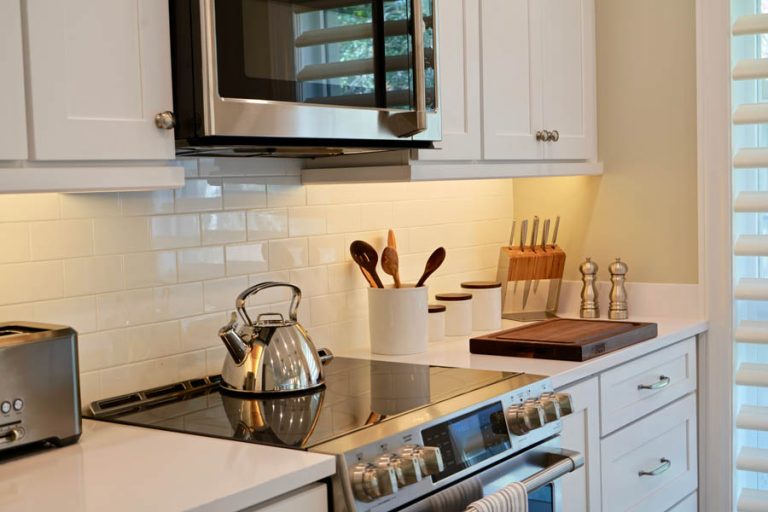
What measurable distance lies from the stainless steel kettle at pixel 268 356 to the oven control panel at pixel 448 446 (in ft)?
1.25

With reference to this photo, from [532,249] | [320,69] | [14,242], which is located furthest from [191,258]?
[532,249]

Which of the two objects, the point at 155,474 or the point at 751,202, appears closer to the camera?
the point at 155,474

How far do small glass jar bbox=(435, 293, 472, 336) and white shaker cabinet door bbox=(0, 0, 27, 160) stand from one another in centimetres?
156

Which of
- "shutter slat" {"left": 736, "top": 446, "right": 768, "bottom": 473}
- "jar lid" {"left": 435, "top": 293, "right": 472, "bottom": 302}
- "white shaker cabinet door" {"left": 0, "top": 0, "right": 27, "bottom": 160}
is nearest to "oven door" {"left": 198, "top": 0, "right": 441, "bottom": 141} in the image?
"white shaker cabinet door" {"left": 0, "top": 0, "right": 27, "bottom": 160}

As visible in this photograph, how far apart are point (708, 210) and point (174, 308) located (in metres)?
1.72

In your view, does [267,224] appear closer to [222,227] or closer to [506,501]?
[222,227]

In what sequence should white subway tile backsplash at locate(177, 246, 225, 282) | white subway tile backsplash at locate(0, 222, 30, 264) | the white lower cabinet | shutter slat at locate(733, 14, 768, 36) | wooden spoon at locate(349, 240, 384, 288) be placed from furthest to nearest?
shutter slat at locate(733, 14, 768, 36)
wooden spoon at locate(349, 240, 384, 288)
white subway tile backsplash at locate(177, 246, 225, 282)
white subway tile backsplash at locate(0, 222, 30, 264)
the white lower cabinet

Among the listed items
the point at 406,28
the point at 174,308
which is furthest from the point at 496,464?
the point at 406,28

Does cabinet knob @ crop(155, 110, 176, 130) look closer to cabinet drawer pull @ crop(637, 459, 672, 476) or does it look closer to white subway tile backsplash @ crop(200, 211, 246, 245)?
white subway tile backsplash @ crop(200, 211, 246, 245)

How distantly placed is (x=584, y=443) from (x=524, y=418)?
1.51 ft

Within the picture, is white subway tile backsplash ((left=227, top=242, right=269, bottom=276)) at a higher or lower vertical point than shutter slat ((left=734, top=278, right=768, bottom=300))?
higher

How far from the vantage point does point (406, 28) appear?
7.30 feet

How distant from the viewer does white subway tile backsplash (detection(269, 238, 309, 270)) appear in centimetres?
256

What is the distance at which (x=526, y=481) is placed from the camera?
2092mm
